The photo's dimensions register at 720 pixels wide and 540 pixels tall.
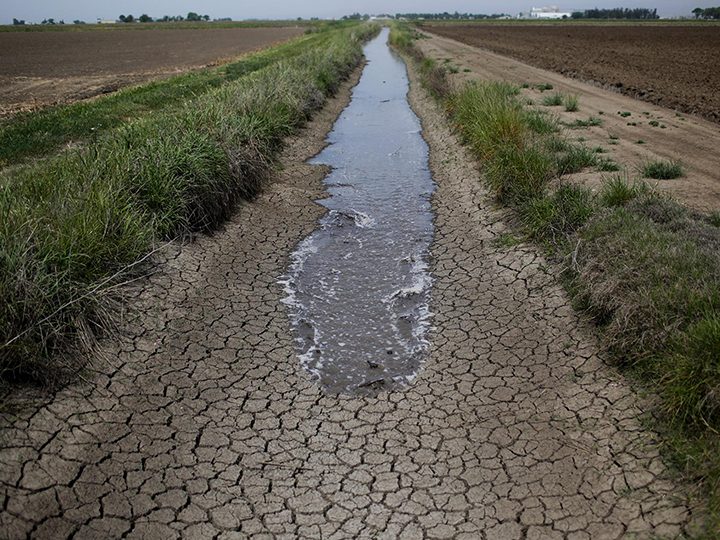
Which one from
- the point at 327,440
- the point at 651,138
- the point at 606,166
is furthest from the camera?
the point at 651,138

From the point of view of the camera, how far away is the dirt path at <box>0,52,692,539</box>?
381 centimetres

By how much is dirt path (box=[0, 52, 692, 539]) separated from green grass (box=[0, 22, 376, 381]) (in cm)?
35

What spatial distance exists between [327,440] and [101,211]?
3.13 meters

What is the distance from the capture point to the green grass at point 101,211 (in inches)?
186

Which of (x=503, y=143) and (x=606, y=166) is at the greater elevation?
(x=503, y=143)

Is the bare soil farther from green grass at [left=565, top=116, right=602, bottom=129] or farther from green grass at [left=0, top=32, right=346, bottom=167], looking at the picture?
green grass at [left=565, top=116, right=602, bottom=129]

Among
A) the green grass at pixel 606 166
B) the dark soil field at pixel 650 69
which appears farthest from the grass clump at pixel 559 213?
the dark soil field at pixel 650 69

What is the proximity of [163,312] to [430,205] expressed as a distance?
5.26 metres

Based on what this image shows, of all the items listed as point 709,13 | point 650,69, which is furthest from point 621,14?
point 650,69

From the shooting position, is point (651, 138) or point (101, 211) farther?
point (651, 138)

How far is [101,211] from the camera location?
6.18 m

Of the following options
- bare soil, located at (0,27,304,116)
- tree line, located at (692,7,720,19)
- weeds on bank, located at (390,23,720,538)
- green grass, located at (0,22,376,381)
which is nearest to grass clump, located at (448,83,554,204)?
weeds on bank, located at (390,23,720,538)

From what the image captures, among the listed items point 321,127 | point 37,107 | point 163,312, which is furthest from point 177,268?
point 37,107

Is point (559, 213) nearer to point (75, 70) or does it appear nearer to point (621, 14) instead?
point (75, 70)
